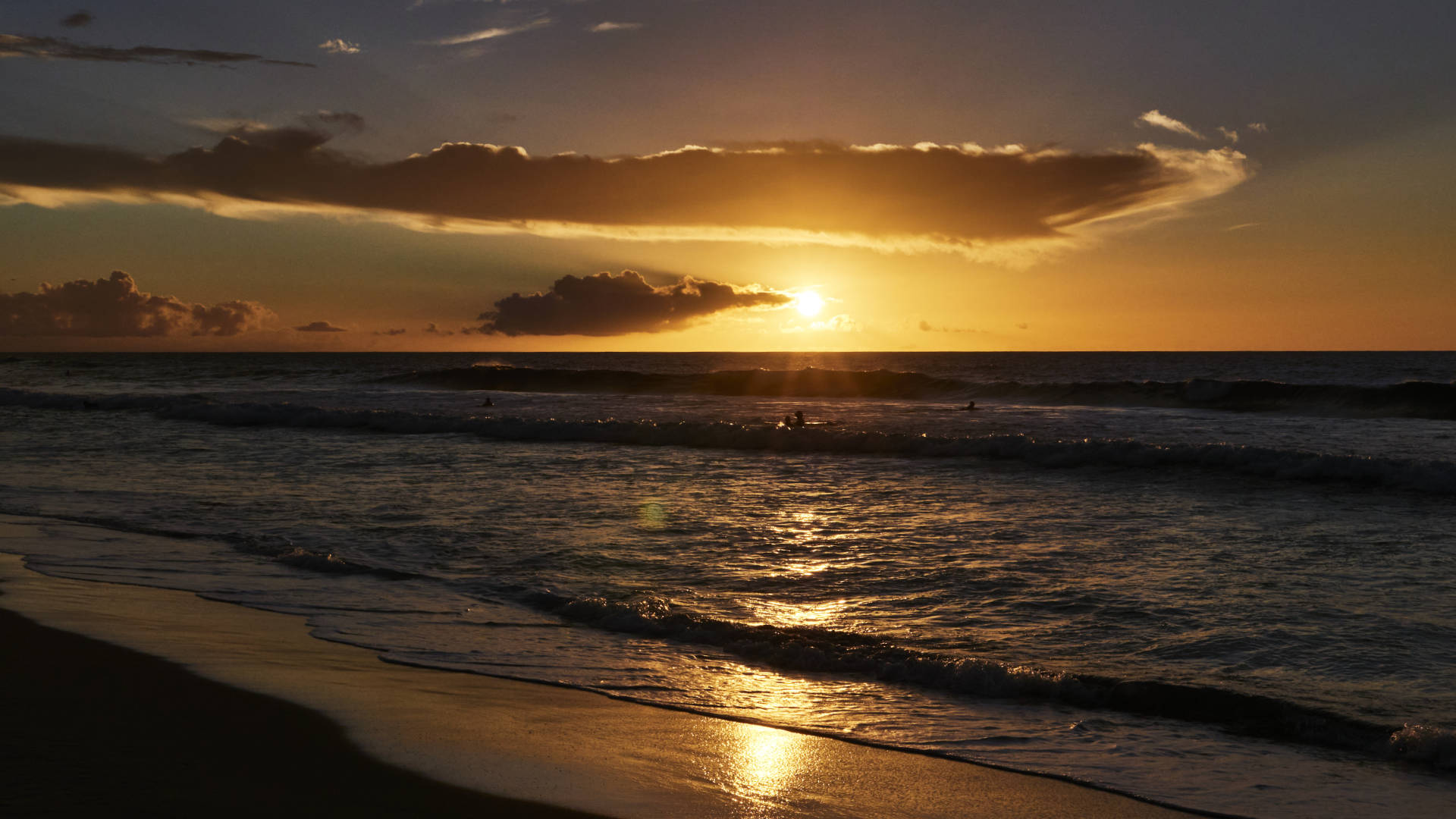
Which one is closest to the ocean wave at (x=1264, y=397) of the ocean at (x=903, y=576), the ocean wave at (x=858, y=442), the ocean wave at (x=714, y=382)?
the ocean wave at (x=714, y=382)

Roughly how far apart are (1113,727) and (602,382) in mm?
55766

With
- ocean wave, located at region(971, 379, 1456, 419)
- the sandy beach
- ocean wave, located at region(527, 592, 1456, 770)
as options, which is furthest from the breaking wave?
the sandy beach

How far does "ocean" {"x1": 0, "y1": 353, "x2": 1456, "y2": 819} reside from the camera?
5.37m

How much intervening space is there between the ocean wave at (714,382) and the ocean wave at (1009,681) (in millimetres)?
43186

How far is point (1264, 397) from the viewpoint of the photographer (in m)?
40.8

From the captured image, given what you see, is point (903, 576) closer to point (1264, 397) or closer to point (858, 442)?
point (858, 442)

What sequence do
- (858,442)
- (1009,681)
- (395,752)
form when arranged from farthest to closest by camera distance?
(858,442), (1009,681), (395,752)

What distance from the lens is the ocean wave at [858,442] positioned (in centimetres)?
1614

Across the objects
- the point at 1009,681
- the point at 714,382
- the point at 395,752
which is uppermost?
the point at 714,382

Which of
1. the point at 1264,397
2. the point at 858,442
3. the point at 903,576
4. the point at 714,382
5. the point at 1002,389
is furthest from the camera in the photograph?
the point at 714,382

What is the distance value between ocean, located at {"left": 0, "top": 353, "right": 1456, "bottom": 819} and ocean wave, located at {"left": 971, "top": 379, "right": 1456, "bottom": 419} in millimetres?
15768

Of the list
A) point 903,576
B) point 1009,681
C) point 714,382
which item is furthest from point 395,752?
point 714,382

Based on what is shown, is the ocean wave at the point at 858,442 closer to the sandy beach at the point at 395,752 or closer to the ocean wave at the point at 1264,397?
the sandy beach at the point at 395,752

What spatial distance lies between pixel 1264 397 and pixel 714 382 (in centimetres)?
3017
